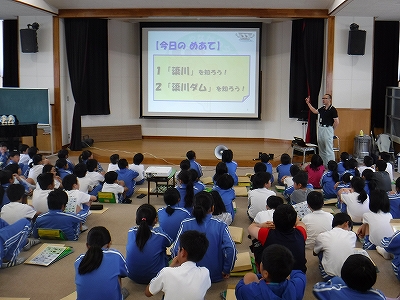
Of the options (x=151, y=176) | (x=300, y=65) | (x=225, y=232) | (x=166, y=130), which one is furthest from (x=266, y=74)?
(x=225, y=232)

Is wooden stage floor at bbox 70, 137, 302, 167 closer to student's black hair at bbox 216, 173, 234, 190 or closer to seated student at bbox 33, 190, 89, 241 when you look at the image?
student's black hair at bbox 216, 173, 234, 190

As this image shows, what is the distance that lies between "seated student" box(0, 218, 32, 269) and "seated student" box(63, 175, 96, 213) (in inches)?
26.8

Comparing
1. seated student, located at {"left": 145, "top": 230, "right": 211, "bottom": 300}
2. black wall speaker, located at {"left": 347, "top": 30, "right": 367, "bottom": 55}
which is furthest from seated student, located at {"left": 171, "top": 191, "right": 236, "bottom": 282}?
black wall speaker, located at {"left": 347, "top": 30, "right": 367, "bottom": 55}

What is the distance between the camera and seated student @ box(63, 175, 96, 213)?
181 inches

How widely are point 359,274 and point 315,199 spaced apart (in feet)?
5.62

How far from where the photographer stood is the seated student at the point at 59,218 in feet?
13.8

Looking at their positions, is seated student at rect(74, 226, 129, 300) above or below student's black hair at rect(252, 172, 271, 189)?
below

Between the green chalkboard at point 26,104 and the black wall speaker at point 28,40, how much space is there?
0.74 meters

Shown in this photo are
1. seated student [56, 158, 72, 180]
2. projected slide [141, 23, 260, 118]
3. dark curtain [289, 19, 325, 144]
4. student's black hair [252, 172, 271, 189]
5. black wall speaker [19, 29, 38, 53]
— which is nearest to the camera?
student's black hair [252, 172, 271, 189]

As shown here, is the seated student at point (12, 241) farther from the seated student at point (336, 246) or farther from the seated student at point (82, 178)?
the seated student at point (336, 246)

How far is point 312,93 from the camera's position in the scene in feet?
30.0

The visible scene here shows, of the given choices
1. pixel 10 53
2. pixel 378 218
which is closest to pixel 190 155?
pixel 378 218

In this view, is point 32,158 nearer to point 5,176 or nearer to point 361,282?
point 5,176

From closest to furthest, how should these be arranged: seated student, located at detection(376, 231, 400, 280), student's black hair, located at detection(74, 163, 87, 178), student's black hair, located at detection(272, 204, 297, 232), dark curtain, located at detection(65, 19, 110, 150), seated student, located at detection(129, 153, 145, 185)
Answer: student's black hair, located at detection(272, 204, 297, 232) → seated student, located at detection(376, 231, 400, 280) → student's black hair, located at detection(74, 163, 87, 178) → seated student, located at detection(129, 153, 145, 185) → dark curtain, located at detection(65, 19, 110, 150)
